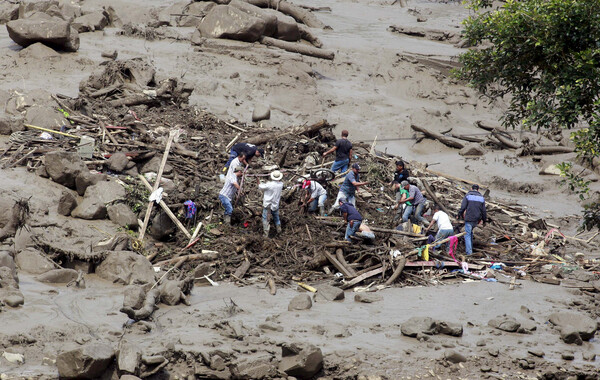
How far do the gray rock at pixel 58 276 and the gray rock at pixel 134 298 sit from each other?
4.41ft

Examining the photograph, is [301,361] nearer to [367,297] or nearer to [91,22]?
[367,297]

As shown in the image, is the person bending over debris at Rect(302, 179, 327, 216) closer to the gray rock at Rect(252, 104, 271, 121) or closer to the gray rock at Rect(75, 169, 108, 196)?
the gray rock at Rect(75, 169, 108, 196)

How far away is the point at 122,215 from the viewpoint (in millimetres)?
12750

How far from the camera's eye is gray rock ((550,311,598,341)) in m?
9.77

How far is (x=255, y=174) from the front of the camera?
48.2ft

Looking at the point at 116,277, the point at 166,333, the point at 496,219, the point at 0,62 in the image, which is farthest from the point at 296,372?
the point at 0,62

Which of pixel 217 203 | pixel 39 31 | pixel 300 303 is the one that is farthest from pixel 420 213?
pixel 39 31

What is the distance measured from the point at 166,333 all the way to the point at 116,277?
243 cm

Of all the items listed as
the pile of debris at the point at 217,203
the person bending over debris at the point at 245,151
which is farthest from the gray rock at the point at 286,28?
the person bending over debris at the point at 245,151

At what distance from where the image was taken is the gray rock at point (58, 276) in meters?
9.80

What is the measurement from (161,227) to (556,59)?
7.60m

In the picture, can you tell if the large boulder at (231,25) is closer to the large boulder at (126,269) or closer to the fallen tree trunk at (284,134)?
the fallen tree trunk at (284,134)

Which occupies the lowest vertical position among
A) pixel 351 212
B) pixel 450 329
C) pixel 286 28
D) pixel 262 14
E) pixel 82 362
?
→ pixel 450 329

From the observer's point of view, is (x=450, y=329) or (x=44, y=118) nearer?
(x=450, y=329)
